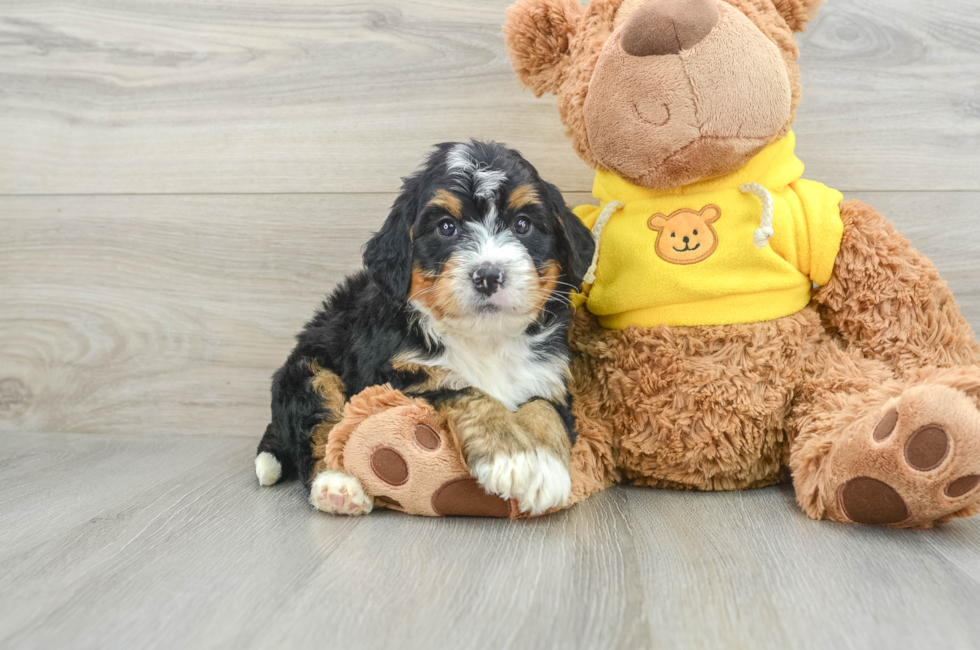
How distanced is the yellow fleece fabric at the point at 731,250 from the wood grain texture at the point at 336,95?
62 centimetres

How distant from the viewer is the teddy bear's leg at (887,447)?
1.31m

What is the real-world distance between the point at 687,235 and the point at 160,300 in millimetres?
1813

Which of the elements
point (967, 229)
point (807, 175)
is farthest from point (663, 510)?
point (967, 229)

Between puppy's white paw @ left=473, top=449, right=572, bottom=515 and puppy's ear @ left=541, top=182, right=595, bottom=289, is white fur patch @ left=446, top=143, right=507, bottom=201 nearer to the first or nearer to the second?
puppy's ear @ left=541, top=182, right=595, bottom=289

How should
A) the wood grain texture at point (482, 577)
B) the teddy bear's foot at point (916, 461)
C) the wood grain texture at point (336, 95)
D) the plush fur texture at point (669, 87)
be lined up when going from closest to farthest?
the wood grain texture at point (482, 577), the teddy bear's foot at point (916, 461), the plush fur texture at point (669, 87), the wood grain texture at point (336, 95)

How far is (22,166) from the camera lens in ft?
8.39

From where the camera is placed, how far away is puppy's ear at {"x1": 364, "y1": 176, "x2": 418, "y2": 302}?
5.28 ft

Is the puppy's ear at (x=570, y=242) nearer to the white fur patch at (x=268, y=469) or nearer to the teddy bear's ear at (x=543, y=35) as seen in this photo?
the teddy bear's ear at (x=543, y=35)

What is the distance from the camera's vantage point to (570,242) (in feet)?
5.40

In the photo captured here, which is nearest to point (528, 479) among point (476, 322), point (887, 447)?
point (476, 322)

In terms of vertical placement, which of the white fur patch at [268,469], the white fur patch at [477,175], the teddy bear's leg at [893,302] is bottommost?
the white fur patch at [268,469]

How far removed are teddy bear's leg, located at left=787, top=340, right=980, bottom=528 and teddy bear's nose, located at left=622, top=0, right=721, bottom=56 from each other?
2.63 feet

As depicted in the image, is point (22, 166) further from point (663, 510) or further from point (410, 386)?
point (663, 510)

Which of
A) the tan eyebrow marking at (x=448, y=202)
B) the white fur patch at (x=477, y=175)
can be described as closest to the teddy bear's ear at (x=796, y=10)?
the white fur patch at (x=477, y=175)
